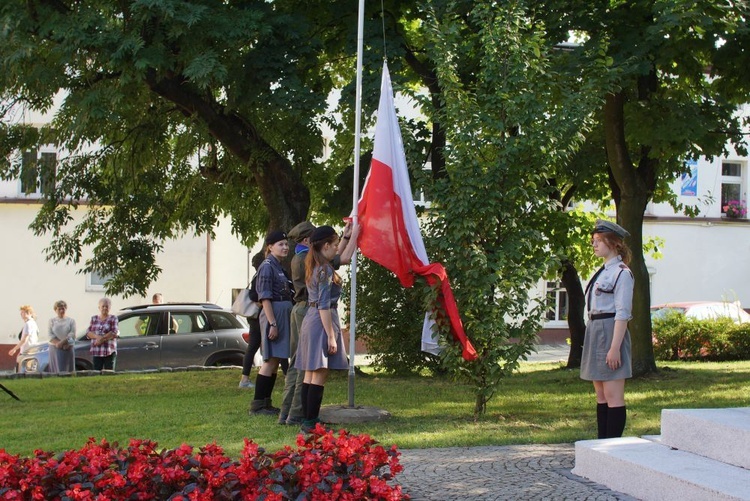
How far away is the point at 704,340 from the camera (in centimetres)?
2262

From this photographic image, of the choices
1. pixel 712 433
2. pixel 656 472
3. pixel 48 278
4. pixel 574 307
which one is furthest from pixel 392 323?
pixel 48 278

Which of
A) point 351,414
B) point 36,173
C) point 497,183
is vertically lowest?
point 351,414

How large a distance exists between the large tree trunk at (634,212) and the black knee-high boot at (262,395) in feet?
24.7

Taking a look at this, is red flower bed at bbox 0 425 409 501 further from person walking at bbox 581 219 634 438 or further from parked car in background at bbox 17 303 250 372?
parked car in background at bbox 17 303 250 372

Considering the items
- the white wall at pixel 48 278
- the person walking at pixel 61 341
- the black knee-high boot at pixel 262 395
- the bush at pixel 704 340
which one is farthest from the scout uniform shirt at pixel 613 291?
the white wall at pixel 48 278

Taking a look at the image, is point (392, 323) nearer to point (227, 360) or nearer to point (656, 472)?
point (227, 360)

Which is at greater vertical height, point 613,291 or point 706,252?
point 706,252

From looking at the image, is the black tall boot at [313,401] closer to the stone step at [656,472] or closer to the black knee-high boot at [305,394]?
the black knee-high boot at [305,394]

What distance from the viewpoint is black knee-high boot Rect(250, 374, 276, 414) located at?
11.0 meters

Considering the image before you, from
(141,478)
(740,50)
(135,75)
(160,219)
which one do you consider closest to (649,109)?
(740,50)

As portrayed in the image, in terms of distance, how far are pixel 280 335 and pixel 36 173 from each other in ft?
28.0

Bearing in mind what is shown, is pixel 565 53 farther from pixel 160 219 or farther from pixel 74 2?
pixel 160 219

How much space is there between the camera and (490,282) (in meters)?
10.1

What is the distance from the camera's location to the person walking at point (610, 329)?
7.98m
